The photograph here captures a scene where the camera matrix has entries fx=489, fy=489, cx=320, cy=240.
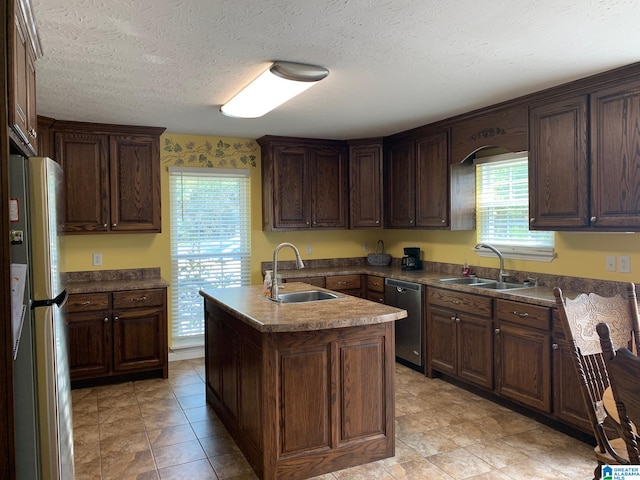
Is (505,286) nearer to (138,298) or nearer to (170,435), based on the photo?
(170,435)

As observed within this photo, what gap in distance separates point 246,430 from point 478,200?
2.91m

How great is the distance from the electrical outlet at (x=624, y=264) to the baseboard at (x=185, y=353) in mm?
3826

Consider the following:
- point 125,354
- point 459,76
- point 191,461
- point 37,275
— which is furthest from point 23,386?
point 459,76

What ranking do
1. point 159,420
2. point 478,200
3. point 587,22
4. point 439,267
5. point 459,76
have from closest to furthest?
point 587,22 < point 459,76 < point 159,420 < point 478,200 < point 439,267

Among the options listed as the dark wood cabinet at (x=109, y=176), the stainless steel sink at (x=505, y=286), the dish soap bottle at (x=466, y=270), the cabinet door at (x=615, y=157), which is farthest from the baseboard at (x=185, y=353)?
the cabinet door at (x=615, y=157)

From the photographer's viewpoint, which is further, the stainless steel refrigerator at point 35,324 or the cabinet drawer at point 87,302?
the cabinet drawer at point 87,302

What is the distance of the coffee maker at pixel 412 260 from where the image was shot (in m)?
5.09

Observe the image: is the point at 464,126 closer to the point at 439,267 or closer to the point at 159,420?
the point at 439,267

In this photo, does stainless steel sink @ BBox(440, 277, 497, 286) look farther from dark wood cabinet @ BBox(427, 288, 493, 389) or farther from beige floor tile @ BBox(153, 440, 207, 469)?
beige floor tile @ BBox(153, 440, 207, 469)

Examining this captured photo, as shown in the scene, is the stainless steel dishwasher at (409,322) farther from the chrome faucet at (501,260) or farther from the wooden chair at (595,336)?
the wooden chair at (595,336)

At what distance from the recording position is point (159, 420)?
345 centimetres

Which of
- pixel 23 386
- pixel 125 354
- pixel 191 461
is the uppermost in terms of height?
pixel 23 386

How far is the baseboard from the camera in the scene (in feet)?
16.2

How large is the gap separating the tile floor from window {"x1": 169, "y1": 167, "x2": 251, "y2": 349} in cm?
111
